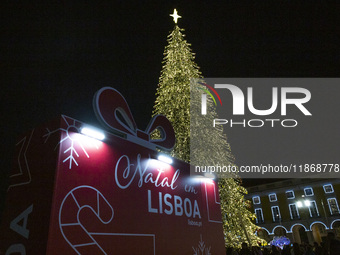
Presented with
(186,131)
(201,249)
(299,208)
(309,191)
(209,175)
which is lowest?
(201,249)

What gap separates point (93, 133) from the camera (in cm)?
464

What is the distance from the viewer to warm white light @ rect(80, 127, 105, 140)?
4508 mm

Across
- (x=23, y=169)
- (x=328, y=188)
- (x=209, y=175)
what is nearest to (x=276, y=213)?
(x=328, y=188)

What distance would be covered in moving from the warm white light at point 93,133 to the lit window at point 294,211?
5091cm

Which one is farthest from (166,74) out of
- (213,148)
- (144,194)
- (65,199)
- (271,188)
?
(271,188)

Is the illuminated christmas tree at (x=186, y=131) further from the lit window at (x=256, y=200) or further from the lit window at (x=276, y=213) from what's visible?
the lit window at (x=256, y=200)

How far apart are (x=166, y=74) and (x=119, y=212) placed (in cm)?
1019

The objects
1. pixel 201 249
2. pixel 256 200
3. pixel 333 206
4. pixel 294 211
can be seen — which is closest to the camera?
pixel 201 249

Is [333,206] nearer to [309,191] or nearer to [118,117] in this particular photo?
[309,191]

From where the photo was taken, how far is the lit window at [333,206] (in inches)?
1687

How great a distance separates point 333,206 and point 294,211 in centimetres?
646

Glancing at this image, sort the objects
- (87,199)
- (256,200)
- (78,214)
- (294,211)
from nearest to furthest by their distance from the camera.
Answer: (78,214) < (87,199) < (294,211) < (256,200)

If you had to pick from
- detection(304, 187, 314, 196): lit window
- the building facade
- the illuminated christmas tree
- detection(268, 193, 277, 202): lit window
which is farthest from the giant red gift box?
detection(268, 193, 277, 202): lit window

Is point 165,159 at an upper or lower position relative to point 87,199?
upper
